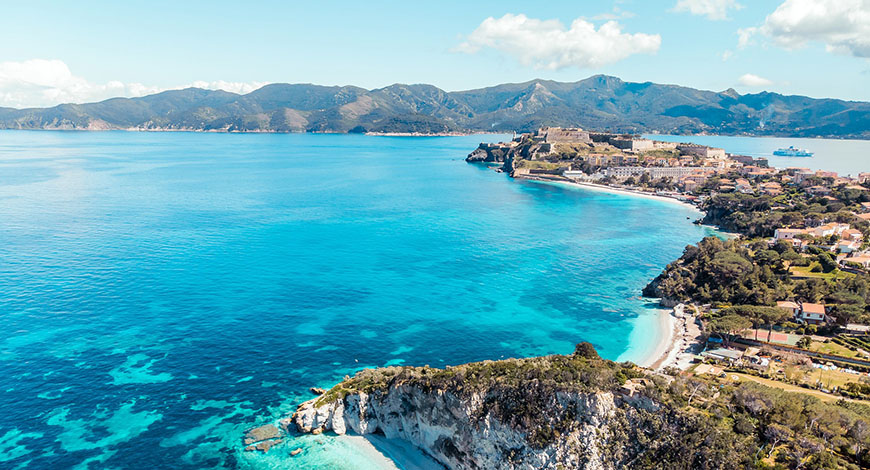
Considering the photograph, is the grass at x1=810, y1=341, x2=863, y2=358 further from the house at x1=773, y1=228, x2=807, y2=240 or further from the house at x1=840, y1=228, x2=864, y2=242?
the house at x1=840, y1=228, x2=864, y2=242

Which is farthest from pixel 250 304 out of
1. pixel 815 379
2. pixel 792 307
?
pixel 792 307

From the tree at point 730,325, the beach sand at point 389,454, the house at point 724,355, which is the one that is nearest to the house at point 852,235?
the tree at point 730,325

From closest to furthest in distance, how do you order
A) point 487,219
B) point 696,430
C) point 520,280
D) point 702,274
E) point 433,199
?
point 696,430 < point 702,274 < point 520,280 < point 487,219 < point 433,199

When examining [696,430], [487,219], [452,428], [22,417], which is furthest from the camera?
[487,219]

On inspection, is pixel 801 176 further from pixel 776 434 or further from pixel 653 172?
pixel 776 434

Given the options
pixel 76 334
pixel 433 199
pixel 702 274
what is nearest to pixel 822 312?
pixel 702 274

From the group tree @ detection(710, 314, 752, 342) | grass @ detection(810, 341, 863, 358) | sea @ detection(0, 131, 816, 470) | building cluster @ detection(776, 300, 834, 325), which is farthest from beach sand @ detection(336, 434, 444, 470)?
building cluster @ detection(776, 300, 834, 325)

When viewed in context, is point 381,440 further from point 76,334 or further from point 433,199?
point 433,199
